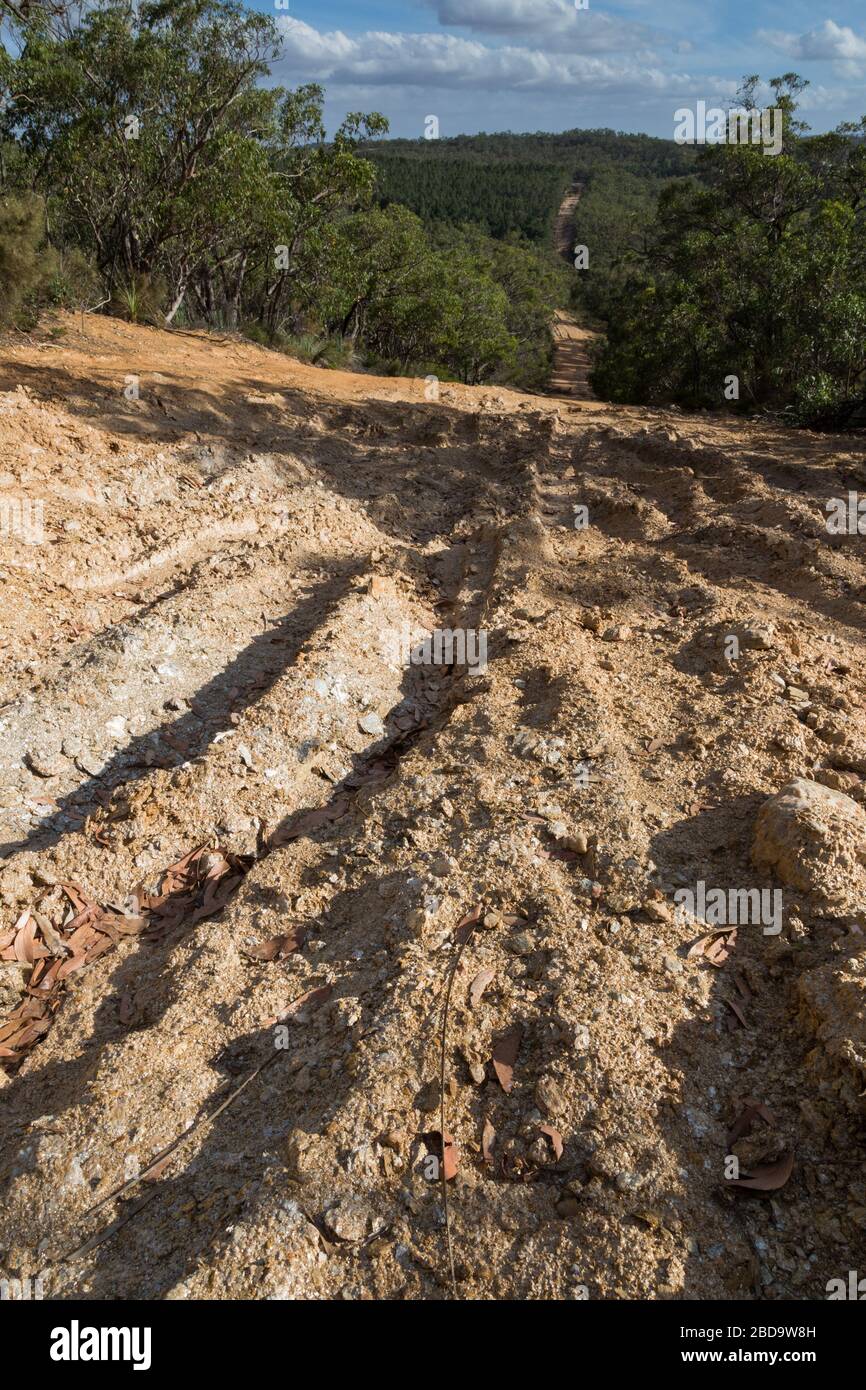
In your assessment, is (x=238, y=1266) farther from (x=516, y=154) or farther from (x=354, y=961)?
(x=516, y=154)

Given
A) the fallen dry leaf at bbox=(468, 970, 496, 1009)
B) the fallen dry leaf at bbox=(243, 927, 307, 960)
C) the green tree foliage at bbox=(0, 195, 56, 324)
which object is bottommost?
the fallen dry leaf at bbox=(243, 927, 307, 960)

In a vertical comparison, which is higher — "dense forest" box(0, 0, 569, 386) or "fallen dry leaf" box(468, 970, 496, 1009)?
"dense forest" box(0, 0, 569, 386)

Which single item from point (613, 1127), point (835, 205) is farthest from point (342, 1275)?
point (835, 205)

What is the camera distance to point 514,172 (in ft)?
294

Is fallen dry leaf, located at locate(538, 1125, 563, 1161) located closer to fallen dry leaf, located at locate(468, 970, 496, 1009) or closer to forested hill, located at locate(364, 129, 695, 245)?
fallen dry leaf, located at locate(468, 970, 496, 1009)

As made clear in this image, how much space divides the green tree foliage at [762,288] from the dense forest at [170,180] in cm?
506

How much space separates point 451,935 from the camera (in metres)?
2.83

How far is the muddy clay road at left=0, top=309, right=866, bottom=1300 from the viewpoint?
2.05 metres

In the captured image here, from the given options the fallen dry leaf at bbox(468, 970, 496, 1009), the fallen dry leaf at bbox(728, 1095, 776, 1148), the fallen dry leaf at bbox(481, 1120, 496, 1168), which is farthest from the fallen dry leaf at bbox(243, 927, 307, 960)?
the fallen dry leaf at bbox(728, 1095, 776, 1148)

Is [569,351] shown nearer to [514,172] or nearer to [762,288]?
[762,288]

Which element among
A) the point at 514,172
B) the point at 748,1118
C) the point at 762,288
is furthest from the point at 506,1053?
the point at 514,172

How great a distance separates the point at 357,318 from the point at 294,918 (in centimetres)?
A: 1902

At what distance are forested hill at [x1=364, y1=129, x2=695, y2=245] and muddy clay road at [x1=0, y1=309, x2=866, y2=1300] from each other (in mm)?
40932

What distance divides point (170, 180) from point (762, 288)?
9.05 m
